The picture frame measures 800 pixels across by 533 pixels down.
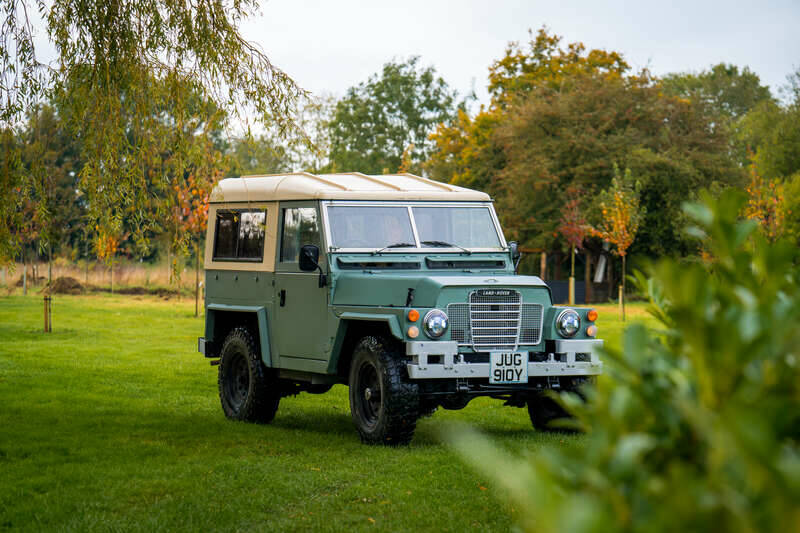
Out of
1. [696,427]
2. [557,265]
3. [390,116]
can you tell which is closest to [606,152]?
[557,265]

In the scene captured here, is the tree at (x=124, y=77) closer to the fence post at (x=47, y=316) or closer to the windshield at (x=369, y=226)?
the windshield at (x=369, y=226)

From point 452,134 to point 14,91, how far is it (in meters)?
39.2

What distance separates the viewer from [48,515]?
7230 millimetres

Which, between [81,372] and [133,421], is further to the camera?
[81,372]

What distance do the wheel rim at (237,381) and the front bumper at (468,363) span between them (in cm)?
311

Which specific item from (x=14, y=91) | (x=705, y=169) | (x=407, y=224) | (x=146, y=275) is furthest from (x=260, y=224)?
(x=146, y=275)

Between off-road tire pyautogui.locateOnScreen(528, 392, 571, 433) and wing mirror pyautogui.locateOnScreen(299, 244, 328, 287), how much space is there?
92.9 inches

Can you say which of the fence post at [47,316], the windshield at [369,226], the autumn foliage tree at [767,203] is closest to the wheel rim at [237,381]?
Answer: the windshield at [369,226]

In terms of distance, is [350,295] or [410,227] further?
[410,227]

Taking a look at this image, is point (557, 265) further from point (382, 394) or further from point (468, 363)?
point (382, 394)

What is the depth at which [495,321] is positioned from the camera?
10.3 metres

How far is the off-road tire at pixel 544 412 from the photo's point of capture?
36.6 feet

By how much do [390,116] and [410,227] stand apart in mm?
49171

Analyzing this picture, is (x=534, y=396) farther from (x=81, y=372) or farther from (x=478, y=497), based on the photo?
(x=81, y=372)
